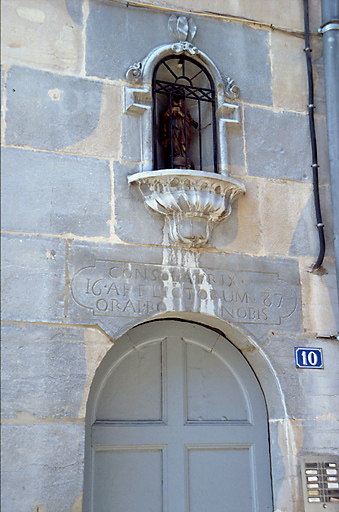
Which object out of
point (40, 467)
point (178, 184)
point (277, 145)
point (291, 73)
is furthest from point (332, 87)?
point (40, 467)

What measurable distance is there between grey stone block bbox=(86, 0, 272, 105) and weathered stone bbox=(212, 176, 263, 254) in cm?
81

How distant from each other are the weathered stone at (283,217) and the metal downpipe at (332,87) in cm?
22

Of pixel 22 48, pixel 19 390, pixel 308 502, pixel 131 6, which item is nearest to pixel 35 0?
pixel 22 48

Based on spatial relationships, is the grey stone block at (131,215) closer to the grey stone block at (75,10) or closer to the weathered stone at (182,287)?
the weathered stone at (182,287)

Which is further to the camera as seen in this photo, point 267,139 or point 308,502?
point 267,139

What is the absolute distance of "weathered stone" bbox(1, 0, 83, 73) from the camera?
→ 15.7 ft

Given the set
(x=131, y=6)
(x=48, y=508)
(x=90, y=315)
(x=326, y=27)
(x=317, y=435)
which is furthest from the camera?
(x=326, y=27)

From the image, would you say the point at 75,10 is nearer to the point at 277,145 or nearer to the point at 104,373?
the point at 277,145

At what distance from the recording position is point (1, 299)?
4312mm

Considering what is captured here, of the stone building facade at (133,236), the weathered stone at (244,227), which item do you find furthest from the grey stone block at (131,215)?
the weathered stone at (244,227)

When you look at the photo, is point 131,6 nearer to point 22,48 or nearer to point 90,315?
point 22,48

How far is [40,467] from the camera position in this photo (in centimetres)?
411

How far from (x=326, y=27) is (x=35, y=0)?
233 centimetres

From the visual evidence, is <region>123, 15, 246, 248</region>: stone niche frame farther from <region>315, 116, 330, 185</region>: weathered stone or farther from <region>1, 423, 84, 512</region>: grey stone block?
<region>1, 423, 84, 512</region>: grey stone block
